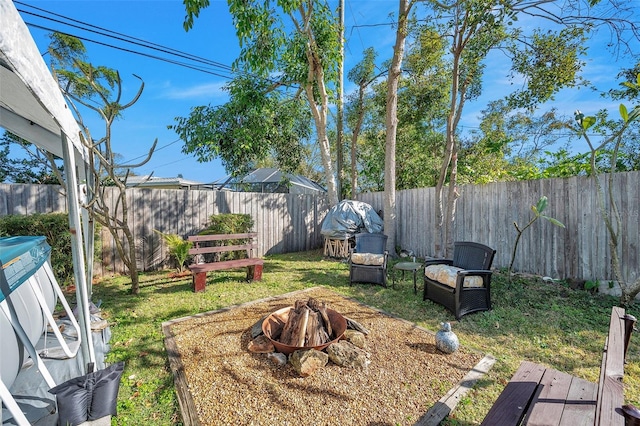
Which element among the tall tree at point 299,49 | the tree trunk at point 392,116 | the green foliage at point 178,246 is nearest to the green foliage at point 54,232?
the green foliage at point 178,246

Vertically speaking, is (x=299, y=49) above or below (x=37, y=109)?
above

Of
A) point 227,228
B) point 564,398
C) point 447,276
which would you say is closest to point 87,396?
point 564,398

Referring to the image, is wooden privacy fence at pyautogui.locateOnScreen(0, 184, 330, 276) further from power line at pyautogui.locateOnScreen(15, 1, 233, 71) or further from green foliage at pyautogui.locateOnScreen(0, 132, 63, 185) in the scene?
green foliage at pyautogui.locateOnScreen(0, 132, 63, 185)

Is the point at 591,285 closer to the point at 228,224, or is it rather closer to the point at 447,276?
the point at 447,276

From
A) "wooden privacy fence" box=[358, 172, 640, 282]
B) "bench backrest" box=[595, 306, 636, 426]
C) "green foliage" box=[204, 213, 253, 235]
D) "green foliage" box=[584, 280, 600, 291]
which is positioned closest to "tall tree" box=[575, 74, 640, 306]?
"wooden privacy fence" box=[358, 172, 640, 282]

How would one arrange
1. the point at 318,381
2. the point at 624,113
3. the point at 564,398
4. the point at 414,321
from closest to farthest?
the point at 564,398 → the point at 318,381 → the point at 624,113 → the point at 414,321

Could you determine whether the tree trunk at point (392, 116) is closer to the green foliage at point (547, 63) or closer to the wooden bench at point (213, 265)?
the green foliage at point (547, 63)

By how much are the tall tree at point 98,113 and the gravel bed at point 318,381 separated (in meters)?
1.80

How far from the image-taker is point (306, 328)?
8.83 ft

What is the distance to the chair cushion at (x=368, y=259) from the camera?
4751 millimetres

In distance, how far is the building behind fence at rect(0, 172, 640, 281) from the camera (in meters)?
4.16

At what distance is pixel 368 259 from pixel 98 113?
436 cm

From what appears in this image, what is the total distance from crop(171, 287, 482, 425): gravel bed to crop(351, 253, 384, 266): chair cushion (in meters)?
1.61

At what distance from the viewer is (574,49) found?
461cm
